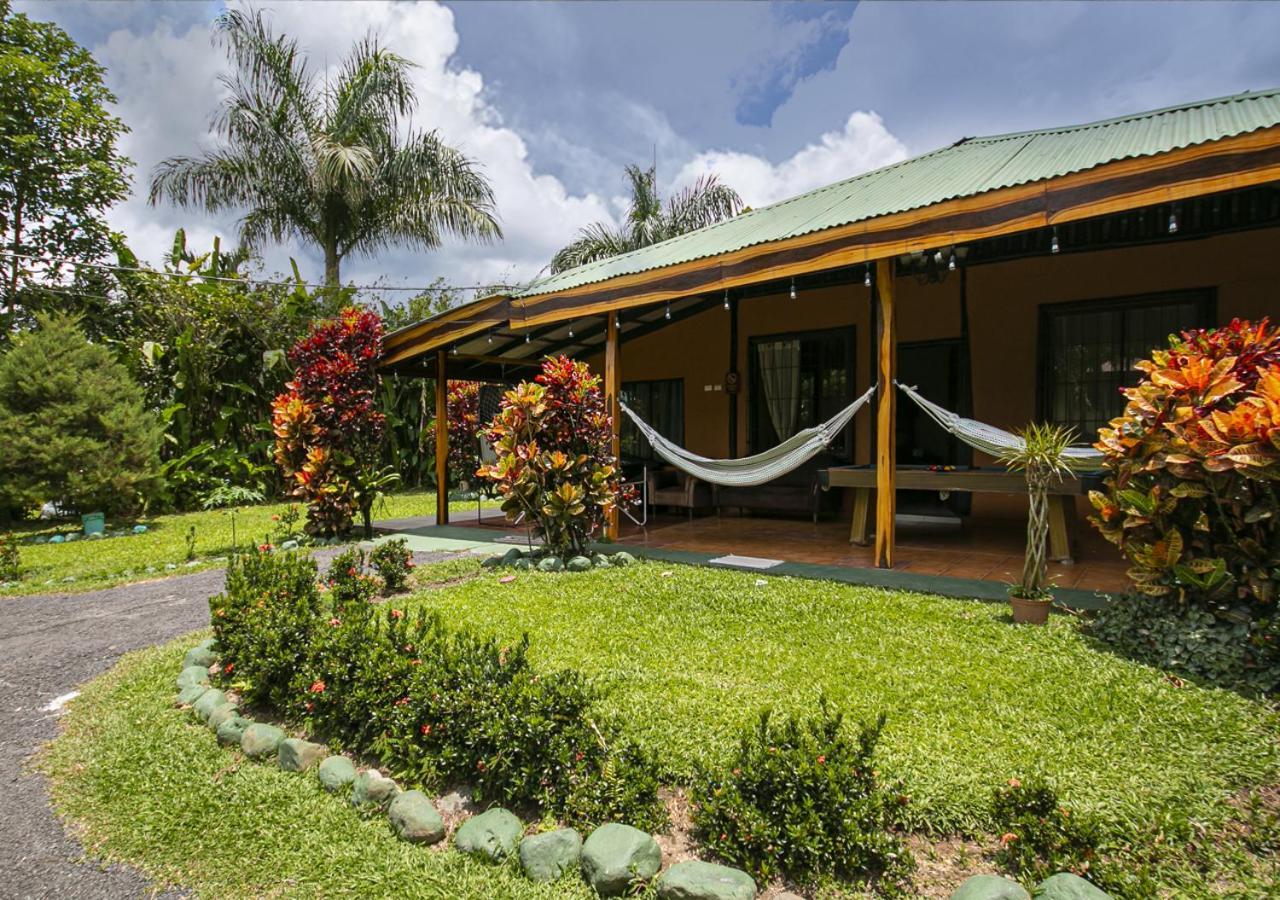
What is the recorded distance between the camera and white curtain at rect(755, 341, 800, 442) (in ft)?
30.1

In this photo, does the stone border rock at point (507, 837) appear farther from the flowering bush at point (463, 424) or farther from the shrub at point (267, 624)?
the flowering bush at point (463, 424)

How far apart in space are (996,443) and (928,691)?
2496 mm

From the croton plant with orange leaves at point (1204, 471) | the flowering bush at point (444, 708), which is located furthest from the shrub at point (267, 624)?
the croton plant with orange leaves at point (1204, 471)

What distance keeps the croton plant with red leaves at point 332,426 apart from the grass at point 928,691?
3.60m

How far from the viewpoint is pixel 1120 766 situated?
7.55ft

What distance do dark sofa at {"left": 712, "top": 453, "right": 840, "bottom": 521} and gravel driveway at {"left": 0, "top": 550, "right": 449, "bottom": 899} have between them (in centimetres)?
407

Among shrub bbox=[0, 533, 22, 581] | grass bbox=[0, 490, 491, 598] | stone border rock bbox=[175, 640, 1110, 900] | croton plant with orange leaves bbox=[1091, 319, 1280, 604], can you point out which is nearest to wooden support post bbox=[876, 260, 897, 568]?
croton plant with orange leaves bbox=[1091, 319, 1280, 604]

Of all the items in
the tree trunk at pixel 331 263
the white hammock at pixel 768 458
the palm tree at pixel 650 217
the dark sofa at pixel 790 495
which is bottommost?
the dark sofa at pixel 790 495

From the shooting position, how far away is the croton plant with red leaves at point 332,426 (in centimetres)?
771

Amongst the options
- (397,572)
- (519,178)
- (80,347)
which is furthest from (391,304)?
(397,572)

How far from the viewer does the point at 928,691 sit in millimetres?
2986

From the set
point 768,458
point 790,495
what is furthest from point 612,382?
point 790,495

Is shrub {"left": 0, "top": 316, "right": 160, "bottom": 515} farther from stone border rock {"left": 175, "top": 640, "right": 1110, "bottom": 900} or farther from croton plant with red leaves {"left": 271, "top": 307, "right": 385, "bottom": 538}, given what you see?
stone border rock {"left": 175, "top": 640, "right": 1110, "bottom": 900}

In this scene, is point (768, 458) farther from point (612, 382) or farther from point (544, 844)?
point (544, 844)
